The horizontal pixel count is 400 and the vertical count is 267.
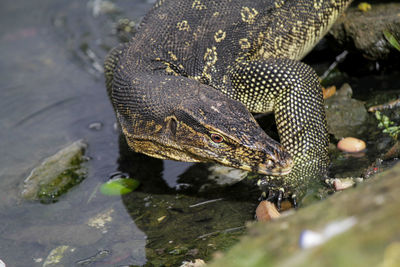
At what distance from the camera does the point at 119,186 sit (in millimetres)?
6105

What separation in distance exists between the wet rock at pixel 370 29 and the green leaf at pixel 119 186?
373 cm

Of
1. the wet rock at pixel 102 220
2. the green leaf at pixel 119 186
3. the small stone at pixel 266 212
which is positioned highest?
the small stone at pixel 266 212

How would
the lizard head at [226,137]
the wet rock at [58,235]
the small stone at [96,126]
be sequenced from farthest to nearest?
1. the small stone at [96,126]
2. the wet rock at [58,235]
3. the lizard head at [226,137]

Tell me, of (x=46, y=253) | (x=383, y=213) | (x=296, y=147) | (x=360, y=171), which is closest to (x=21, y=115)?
(x=46, y=253)

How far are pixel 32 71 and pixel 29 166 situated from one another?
3.42m

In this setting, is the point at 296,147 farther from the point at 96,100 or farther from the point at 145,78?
the point at 96,100

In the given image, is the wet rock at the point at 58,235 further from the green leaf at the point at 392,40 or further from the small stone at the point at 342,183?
the green leaf at the point at 392,40

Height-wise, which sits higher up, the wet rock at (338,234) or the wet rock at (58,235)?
the wet rock at (338,234)

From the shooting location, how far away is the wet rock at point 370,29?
275 inches

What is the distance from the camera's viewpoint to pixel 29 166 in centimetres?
676

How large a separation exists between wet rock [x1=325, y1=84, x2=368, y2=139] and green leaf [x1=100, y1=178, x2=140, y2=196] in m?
2.53

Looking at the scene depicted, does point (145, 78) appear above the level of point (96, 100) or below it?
above

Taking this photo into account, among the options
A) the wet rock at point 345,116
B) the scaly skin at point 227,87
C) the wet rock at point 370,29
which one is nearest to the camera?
the scaly skin at point 227,87

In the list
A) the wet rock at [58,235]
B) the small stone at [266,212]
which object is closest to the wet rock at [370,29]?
the small stone at [266,212]
